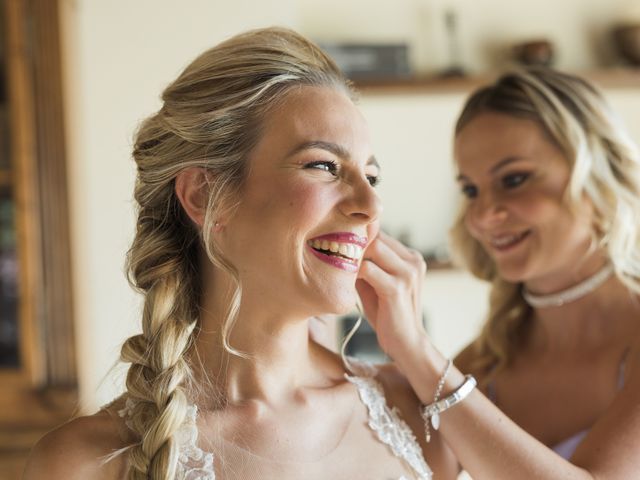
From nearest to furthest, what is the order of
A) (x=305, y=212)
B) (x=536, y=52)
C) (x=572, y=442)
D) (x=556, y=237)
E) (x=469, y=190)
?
(x=305, y=212)
(x=572, y=442)
(x=556, y=237)
(x=469, y=190)
(x=536, y=52)

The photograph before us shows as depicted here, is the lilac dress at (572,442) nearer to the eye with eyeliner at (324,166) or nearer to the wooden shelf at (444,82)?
the eye with eyeliner at (324,166)

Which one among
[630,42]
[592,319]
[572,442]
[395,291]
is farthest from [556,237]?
[630,42]

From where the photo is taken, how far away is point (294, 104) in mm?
Answer: 1508

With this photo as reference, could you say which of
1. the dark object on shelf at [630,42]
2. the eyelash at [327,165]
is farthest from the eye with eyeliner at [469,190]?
the dark object on shelf at [630,42]

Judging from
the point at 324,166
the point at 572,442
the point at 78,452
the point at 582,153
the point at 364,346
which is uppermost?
the point at 324,166

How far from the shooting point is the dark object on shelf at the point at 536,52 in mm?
3738

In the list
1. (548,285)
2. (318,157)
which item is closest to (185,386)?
(318,157)

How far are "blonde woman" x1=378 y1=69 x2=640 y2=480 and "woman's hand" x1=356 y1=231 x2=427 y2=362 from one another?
1.33 feet

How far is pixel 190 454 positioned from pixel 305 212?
1.45 feet

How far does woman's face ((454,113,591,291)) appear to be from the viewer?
2035mm

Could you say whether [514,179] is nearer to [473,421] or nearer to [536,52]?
[473,421]

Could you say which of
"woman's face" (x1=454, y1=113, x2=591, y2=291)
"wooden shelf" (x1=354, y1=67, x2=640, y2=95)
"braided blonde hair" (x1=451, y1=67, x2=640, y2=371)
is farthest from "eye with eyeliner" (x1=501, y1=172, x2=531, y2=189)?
"wooden shelf" (x1=354, y1=67, x2=640, y2=95)

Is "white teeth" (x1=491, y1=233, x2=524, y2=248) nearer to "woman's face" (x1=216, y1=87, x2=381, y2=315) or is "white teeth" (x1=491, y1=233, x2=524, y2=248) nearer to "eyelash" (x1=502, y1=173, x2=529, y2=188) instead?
"eyelash" (x1=502, y1=173, x2=529, y2=188)

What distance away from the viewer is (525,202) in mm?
2047
